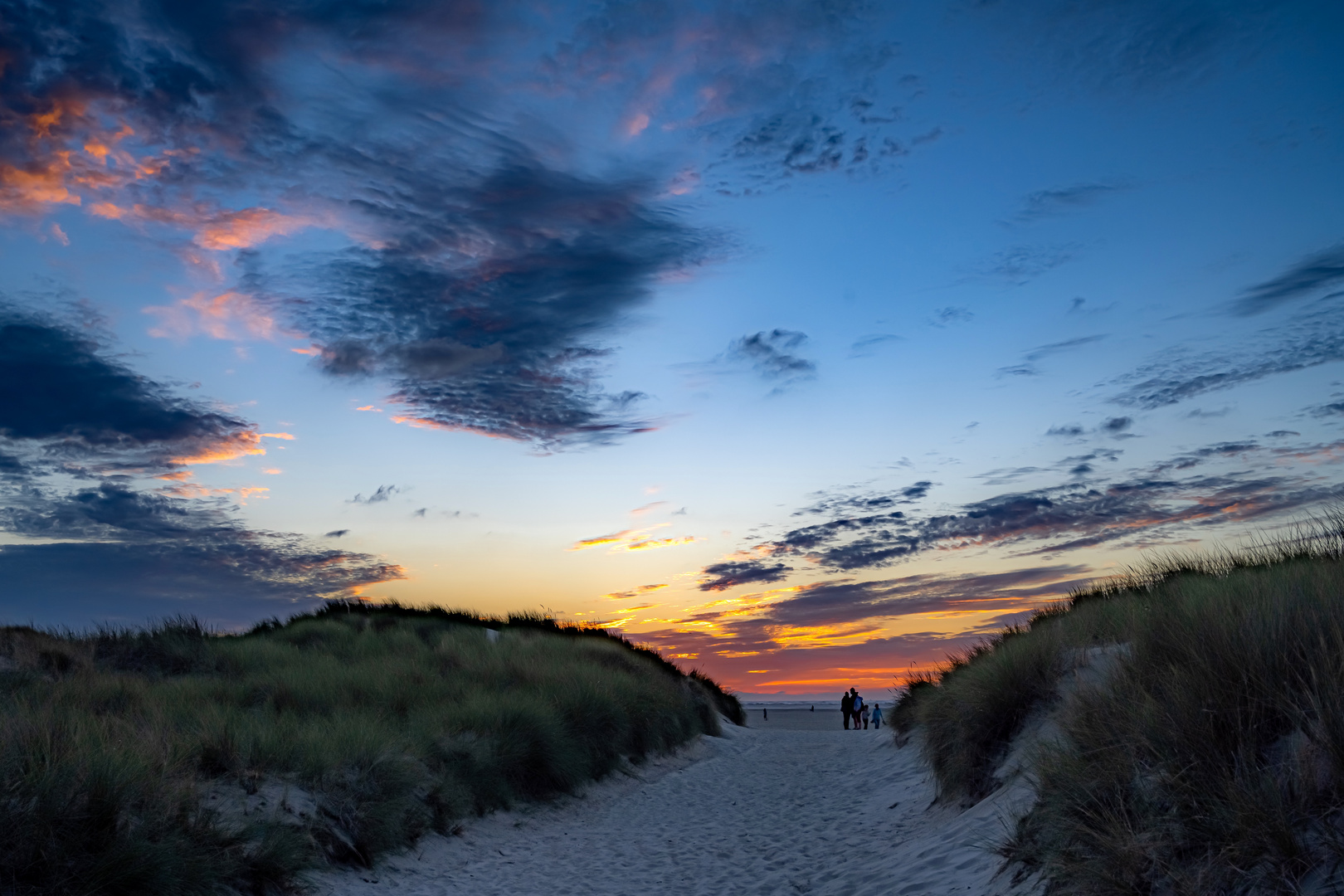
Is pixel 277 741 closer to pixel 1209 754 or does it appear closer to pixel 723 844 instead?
pixel 723 844

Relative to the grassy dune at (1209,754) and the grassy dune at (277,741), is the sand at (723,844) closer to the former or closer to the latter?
the grassy dune at (277,741)

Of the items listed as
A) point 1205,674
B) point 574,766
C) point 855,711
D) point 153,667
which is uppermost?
point 153,667

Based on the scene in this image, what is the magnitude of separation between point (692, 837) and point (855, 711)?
28.0 meters

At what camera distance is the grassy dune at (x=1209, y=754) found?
12.5 ft

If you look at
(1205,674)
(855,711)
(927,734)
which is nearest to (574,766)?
(927,734)

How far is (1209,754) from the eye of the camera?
4.46 m

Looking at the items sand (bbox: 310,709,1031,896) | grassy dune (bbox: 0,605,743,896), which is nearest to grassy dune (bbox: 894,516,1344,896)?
sand (bbox: 310,709,1031,896)

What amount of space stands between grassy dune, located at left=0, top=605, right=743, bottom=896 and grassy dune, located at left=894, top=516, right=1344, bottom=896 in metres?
6.99

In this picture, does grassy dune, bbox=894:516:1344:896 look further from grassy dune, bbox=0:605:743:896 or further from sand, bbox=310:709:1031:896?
grassy dune, bbox=0:605:743:896

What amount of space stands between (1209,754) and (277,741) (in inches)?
373

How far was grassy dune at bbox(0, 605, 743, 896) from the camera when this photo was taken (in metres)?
6.30

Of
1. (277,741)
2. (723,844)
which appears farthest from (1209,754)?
(277,741)

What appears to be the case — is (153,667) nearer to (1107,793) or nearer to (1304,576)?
(1107,793)

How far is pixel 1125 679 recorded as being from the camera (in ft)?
19.7
